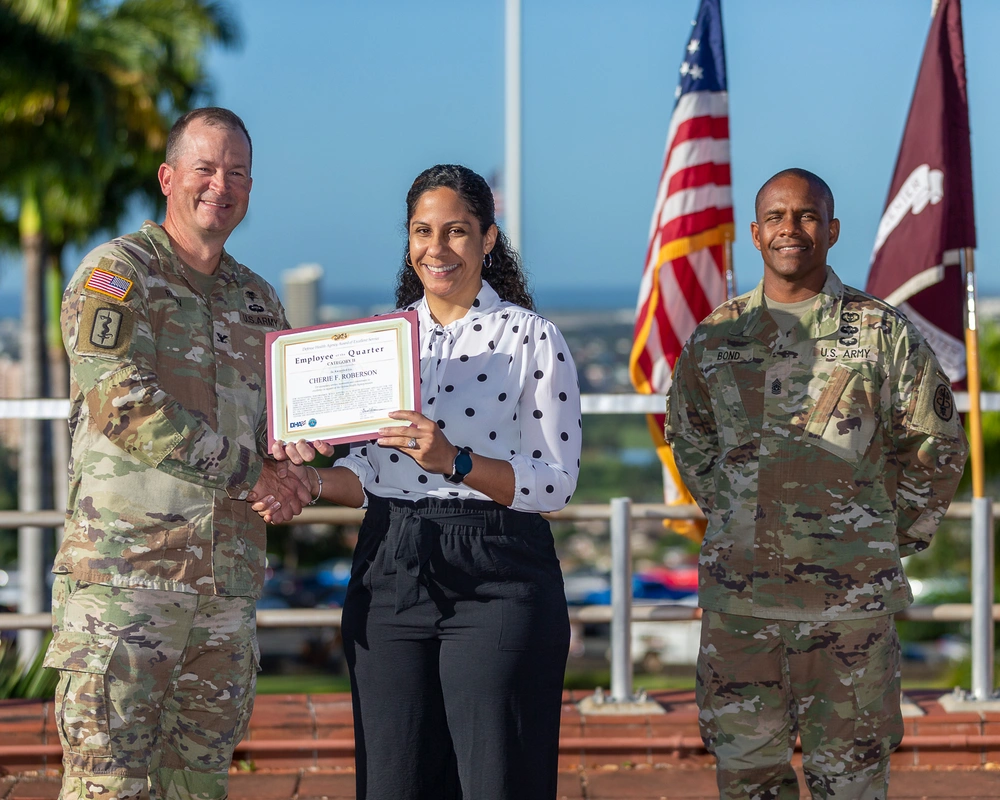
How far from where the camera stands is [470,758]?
304 cm

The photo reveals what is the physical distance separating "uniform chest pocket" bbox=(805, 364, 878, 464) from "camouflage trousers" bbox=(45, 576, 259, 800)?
5.29 feet

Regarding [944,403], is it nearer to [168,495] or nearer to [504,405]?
[504,405]

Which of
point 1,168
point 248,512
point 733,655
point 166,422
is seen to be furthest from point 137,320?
point 1,168

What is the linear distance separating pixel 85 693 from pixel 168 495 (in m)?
0.52

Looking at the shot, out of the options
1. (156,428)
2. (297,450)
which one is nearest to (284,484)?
(297,450)

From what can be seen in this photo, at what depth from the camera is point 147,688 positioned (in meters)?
3.18

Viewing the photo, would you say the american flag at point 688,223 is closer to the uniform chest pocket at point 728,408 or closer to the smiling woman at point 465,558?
the uniform chest pocket at point 728,408

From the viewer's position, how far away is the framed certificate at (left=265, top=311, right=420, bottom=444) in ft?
10.2

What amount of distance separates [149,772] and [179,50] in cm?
2494

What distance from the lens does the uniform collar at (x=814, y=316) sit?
3.46 metres

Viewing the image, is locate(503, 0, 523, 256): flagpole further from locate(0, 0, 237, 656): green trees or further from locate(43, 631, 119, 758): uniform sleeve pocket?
locate(43, 631, 119, 758): uniform sleeve pocket

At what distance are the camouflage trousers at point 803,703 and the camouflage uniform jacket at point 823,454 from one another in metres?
0.07

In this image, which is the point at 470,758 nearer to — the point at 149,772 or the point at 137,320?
the point at 149,772

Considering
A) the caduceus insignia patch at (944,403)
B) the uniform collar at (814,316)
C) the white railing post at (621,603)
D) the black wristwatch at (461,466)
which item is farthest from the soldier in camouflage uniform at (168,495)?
the white railing post at (621,603)
